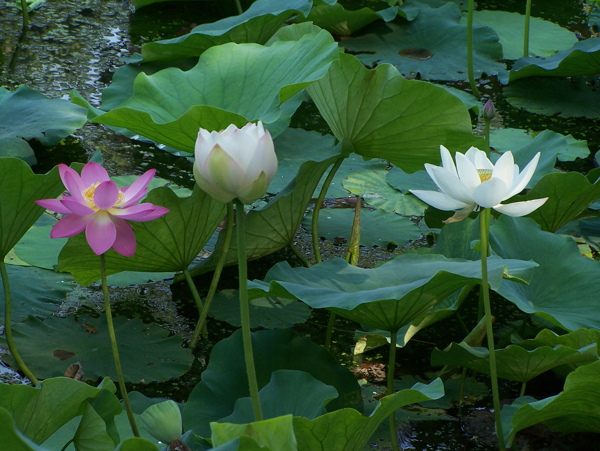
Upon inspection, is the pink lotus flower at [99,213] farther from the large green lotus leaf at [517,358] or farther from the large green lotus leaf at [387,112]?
the large green lotus leaf at [387,112]

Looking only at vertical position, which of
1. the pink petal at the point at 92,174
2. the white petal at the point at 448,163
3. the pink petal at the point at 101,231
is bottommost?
the pink petal at the point at 101,231

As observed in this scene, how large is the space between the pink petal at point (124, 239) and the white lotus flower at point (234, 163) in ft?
0.89

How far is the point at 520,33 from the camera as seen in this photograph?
3318 millimetres

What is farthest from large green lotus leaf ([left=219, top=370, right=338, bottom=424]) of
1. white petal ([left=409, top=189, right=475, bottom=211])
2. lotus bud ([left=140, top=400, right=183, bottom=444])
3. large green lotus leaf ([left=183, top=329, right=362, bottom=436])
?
white petal ([left=409, top=189, right=475, bottom=211])

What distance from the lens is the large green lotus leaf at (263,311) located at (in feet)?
5.29

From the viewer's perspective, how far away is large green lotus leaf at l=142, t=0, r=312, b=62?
2.29m

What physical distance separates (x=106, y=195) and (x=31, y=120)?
3.51ft

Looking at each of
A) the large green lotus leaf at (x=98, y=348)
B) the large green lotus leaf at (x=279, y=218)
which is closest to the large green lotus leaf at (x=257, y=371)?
the large green lotus leaf at (x=98, y=348)

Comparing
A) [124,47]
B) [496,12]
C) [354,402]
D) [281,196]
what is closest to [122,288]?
[281,196]

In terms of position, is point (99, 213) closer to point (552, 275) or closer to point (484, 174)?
point (484, 174)

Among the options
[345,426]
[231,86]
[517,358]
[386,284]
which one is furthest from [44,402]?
[231,86]

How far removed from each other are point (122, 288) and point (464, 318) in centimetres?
75

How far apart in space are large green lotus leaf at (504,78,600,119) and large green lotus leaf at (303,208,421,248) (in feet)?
3.24

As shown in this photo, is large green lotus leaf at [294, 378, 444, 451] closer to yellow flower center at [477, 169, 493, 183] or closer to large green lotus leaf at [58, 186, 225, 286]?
yellow flower center at [477, 169, 493, 183]
